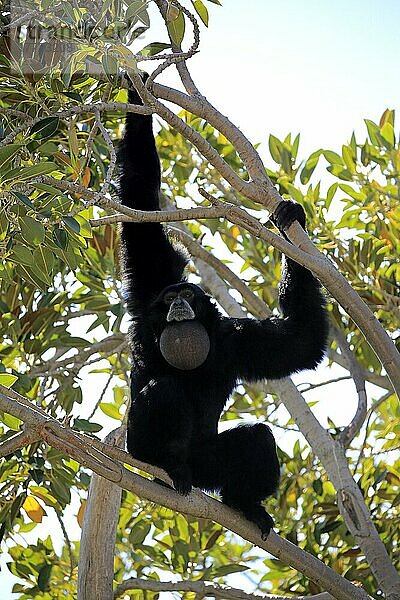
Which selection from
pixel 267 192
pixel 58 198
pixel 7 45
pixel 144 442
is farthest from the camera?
pixel 144 442

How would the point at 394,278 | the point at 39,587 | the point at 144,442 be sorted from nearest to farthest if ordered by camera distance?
the point at 144,442, the point at 39,587, the point at 394,278

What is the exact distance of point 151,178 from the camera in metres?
5.29

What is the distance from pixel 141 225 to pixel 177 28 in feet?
5.26

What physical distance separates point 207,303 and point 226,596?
5.70 ft

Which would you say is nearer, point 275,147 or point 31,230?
point 31,230

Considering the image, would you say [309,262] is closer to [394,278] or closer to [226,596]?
[226,596]

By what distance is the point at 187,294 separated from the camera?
5195 mm

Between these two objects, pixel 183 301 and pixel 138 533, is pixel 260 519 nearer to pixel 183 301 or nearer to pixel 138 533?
pixel 183 301

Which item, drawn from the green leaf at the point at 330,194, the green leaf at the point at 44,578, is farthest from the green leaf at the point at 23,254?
the green leaf at the point at 330,194

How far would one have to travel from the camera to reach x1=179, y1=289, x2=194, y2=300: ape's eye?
518cm

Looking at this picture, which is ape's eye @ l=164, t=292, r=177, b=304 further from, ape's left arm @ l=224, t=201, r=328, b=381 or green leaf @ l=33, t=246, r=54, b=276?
green leaf @ l=33, t=246, r=54, b=276

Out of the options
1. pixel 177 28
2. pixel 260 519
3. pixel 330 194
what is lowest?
pixel 260 519

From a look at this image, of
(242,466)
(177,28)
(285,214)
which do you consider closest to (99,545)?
(242,466)

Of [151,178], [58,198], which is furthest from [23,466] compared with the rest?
[58,198]
